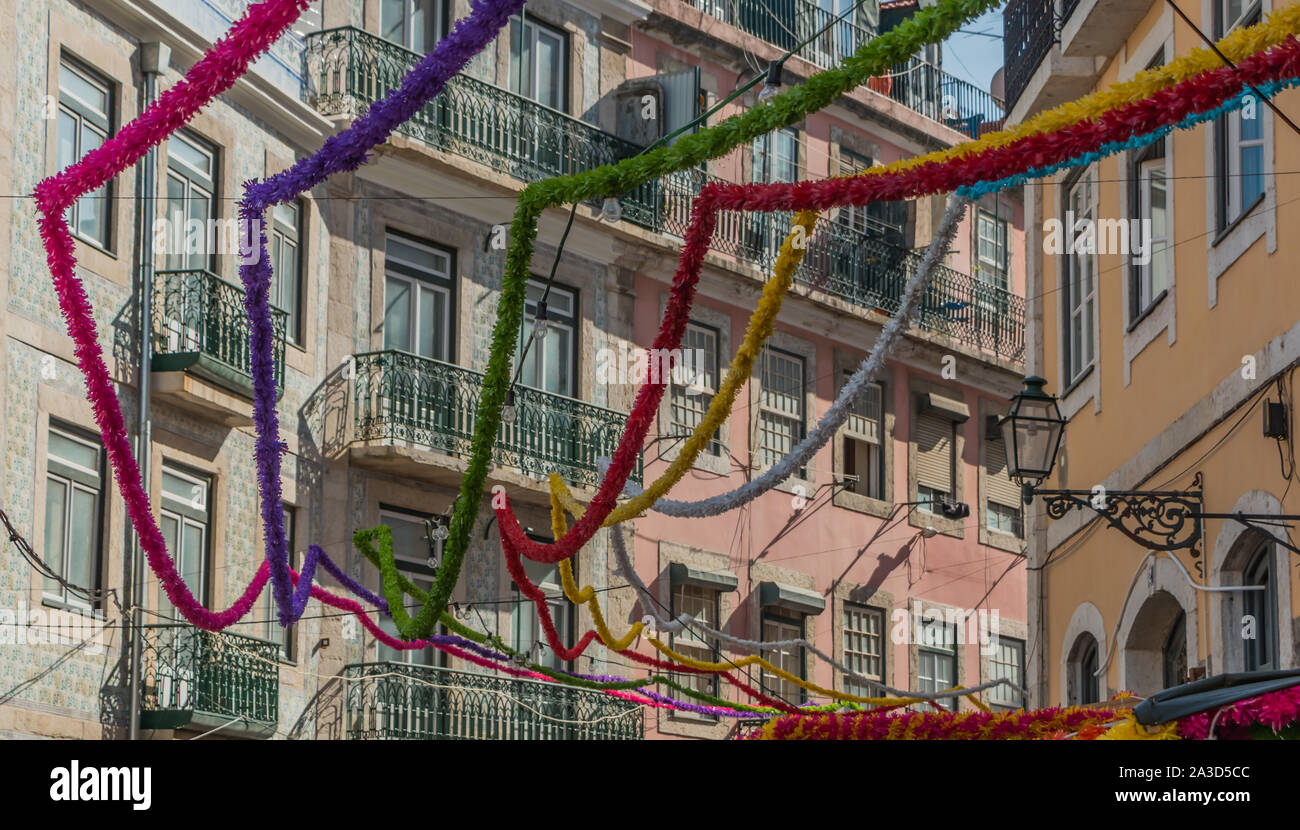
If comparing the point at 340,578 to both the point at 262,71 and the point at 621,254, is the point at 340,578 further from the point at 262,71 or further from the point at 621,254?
the point at 621,254

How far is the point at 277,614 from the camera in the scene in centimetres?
2258

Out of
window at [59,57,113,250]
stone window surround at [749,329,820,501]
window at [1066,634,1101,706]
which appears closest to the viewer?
window at [1066,634,1101,706]

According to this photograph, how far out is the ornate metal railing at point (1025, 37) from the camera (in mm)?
17625

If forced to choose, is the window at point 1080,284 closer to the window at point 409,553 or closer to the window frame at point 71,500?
the window frame at point 71,500

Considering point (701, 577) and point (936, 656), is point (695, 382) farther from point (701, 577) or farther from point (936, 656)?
point (936, 656)

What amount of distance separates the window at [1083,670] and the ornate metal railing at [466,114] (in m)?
10.2

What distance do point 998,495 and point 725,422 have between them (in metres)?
6.83

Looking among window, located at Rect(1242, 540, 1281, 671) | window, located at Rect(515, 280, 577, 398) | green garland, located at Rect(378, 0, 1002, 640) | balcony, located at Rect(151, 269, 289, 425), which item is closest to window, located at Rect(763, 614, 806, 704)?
window, located at Rect(515, 280, 577, 398)

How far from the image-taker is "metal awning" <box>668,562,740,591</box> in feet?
88.9

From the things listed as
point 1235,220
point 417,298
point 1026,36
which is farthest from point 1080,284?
point 417,298

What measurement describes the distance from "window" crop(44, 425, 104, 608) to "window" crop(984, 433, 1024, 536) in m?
15.6

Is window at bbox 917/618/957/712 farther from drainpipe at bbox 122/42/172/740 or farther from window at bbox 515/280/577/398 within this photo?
drainpipe at bbox 122/42/172/740
